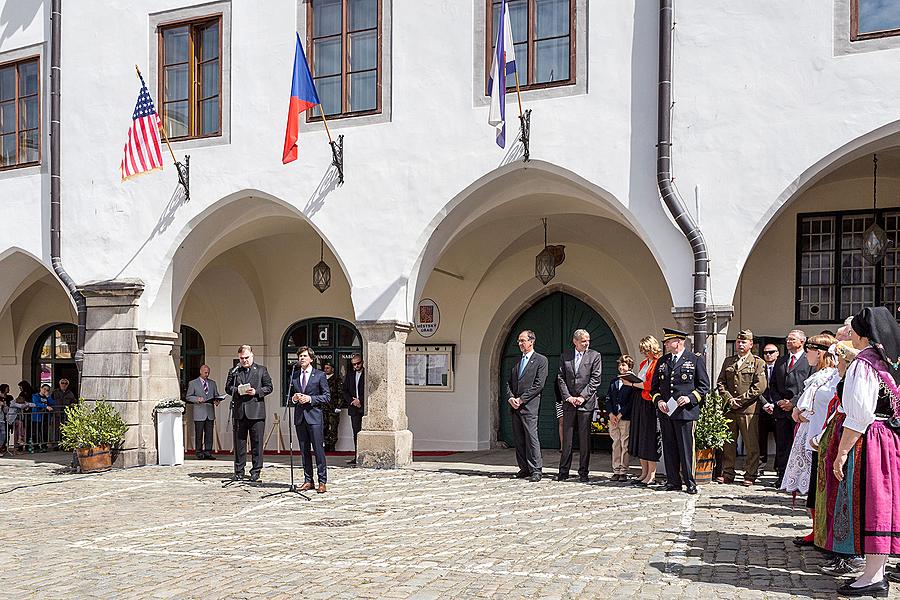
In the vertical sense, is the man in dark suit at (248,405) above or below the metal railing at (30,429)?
above

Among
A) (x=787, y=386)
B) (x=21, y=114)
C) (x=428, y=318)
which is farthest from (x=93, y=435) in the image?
(x=787, y=386)

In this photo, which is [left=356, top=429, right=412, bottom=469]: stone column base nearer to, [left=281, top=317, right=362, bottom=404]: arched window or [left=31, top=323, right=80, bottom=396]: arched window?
[left=281, top=317, right=362, bottom=404]: arched window

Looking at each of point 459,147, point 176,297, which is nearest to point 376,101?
point 459,147

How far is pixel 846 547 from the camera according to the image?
559 centimetres

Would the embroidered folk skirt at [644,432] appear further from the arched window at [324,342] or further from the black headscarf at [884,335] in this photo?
the arched window at [324,342]

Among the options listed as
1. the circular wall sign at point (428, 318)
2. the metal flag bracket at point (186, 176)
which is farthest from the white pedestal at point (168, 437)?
the circular wall sign at point (428, 318)

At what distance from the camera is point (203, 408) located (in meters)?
15.0

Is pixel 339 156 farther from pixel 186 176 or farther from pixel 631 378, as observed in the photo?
pixel 631 378

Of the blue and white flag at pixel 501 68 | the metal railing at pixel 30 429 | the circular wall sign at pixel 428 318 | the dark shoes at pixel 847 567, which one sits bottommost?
the metal railing at pixel 30 429

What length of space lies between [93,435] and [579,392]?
6502 mm

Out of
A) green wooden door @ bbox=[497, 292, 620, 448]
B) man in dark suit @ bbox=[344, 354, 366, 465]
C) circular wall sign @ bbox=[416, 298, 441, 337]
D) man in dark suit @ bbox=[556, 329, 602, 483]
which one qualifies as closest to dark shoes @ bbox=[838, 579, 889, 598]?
man in dark suit @ bbox=[556, 329, 602, 483]

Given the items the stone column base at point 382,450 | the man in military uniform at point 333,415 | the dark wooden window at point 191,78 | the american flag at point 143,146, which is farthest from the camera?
the man in military uniform at point 333,415

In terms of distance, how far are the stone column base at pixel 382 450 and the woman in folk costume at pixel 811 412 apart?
513 cm

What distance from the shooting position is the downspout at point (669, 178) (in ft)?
34.5
